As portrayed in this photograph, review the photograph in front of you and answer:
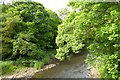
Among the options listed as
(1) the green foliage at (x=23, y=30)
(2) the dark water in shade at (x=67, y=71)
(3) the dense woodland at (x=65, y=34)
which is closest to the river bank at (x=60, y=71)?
(2) the dark water in shade at (x=67, y=71)

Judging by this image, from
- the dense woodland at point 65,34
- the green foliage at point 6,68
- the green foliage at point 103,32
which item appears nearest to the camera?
the green foliage at point 103,32

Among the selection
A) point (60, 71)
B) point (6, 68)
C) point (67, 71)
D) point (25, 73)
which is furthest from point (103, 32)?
point (6, 68)

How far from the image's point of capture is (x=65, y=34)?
14.9 m

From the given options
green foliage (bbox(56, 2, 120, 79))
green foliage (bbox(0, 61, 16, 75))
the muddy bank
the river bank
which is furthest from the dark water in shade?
green foliage (bbox(56, 2, 120, 79))

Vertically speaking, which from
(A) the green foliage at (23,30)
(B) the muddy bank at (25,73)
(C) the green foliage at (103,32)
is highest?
(C) the green foliage at (103,32)

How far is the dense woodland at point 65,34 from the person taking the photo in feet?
27.0

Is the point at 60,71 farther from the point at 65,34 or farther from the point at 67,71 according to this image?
the point at 65,34

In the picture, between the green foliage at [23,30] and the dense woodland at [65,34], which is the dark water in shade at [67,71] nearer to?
the dense woodland at [65,34]

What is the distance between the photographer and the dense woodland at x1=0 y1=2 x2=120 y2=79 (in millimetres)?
8242

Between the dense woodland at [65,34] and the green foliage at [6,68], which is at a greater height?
the dense woodland at [65,34]

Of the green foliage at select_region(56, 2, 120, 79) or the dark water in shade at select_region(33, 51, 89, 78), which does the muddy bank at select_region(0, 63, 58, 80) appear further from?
the green foliage at select_region(56, 2, 120, 79)

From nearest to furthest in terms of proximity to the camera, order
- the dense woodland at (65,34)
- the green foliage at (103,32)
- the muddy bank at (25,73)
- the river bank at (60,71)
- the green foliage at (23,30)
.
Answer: the green foliage at (103,32) < the dense woodland at (65,34) < the river bank at (60,71) < the muddy bank at (25,73) < the green foliage at (23,30)

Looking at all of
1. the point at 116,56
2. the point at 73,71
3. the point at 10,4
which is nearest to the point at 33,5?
the point at 10,4

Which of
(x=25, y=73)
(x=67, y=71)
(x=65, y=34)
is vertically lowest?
(x=25, y=73)
